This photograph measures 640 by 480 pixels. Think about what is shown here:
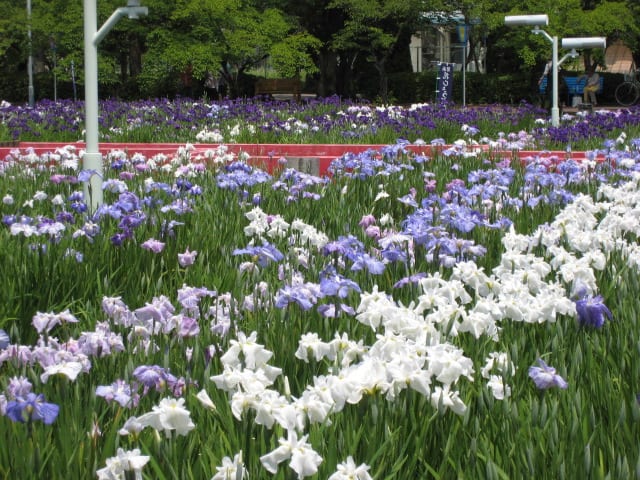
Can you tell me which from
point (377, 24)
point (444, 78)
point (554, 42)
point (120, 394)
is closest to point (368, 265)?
point (120, 394)

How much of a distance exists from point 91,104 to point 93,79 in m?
0.16

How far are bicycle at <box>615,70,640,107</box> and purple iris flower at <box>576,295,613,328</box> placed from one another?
26432 mm

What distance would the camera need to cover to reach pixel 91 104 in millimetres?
5207

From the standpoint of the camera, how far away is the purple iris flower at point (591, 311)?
99.3 inches

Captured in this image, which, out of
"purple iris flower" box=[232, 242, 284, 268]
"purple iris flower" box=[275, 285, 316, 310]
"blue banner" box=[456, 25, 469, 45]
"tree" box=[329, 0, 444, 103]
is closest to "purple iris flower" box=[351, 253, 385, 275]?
"purple iris flower" box=[232, 242, 284, 268]

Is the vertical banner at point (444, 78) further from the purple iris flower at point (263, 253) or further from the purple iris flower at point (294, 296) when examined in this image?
the purple iris flower at point (294, 296)

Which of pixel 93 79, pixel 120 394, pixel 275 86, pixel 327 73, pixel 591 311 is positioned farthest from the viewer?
pixel 327 73

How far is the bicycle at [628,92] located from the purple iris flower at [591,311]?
2643 centimetres

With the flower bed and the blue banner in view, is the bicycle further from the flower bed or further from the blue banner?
the flower bed

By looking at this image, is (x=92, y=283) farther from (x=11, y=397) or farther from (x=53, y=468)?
(x=53, y=468)

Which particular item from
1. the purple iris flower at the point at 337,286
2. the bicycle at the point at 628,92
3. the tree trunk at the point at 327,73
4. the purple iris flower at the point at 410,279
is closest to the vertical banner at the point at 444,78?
the tree trunk at the point at 327,73

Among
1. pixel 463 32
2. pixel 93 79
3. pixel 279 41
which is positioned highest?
pixel 463 32

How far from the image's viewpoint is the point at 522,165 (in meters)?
7.75

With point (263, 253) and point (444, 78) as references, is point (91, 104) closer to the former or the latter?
point (263, 253)
